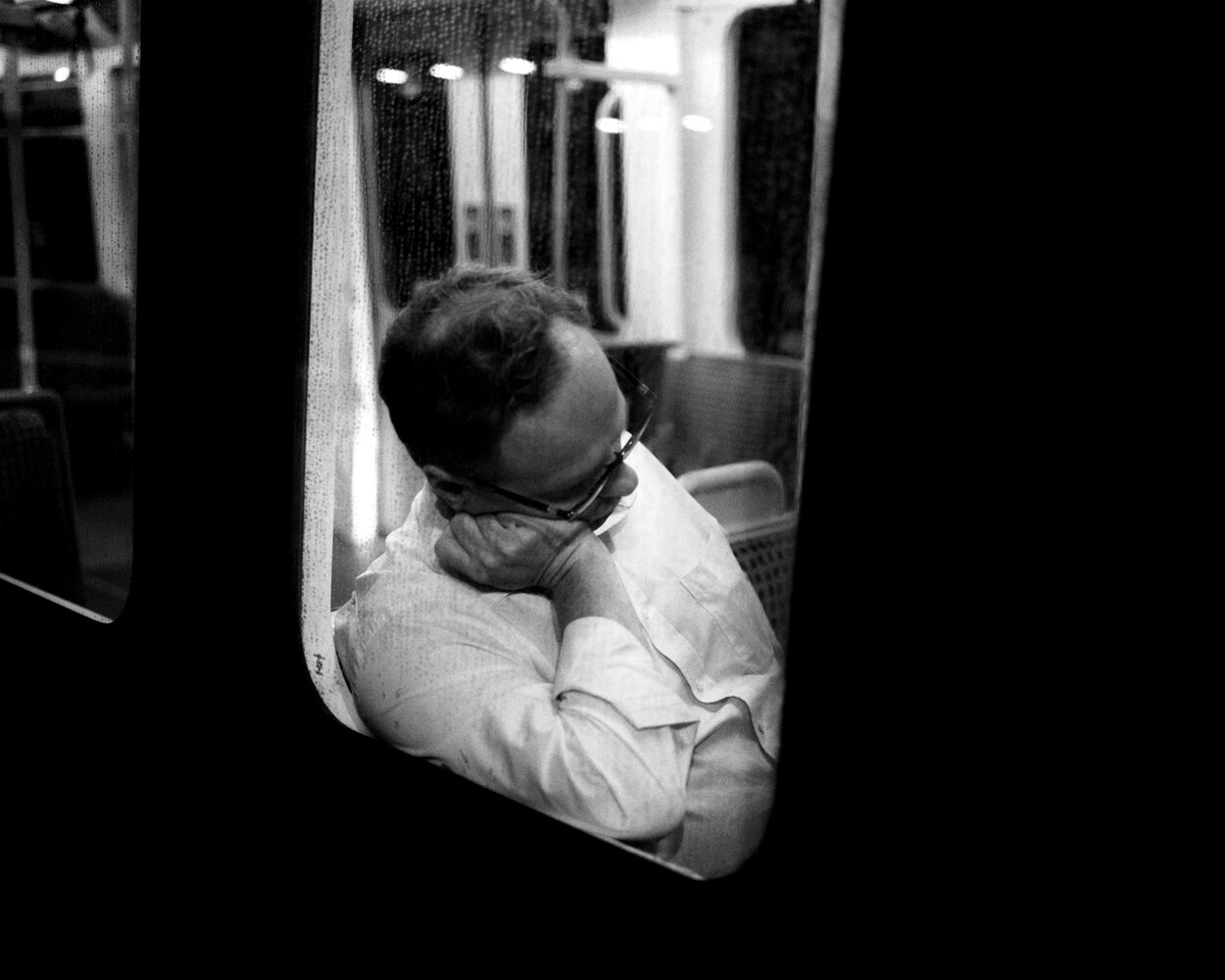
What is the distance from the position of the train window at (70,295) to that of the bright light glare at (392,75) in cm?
39

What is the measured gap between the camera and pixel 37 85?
4.94m

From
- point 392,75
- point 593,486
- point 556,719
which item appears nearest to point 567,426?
point 593,486

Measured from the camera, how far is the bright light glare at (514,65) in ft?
4.18

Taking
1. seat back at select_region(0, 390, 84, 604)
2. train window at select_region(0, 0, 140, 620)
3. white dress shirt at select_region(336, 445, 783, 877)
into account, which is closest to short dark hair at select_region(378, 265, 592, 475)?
white dress shirt at select_region(336, 445, 783, 877)

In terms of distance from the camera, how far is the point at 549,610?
55.5 inches

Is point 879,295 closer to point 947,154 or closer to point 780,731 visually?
point 947,154

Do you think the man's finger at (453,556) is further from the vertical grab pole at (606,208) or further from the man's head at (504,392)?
the vertical grab pole at (606,208)

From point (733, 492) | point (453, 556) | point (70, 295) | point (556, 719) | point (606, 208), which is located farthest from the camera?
point (70, 295)

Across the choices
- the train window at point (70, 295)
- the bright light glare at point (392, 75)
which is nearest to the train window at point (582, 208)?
the bright light glare at point (392, 75)

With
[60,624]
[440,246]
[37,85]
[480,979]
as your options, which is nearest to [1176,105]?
[440,246]

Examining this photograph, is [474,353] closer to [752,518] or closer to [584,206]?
[584,206]

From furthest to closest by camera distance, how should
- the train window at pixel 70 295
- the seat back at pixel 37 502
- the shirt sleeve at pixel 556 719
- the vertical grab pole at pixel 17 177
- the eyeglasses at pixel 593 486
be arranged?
the vertical grab pole at pixel 17 177 < the seat back at pixel 37 502 < the train window at pixel 70 295 < the eyeglasses at pixel 593 486 < the shirt sleeve at pixel 556 719

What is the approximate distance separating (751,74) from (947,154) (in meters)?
0.53

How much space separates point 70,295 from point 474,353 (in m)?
7.29
